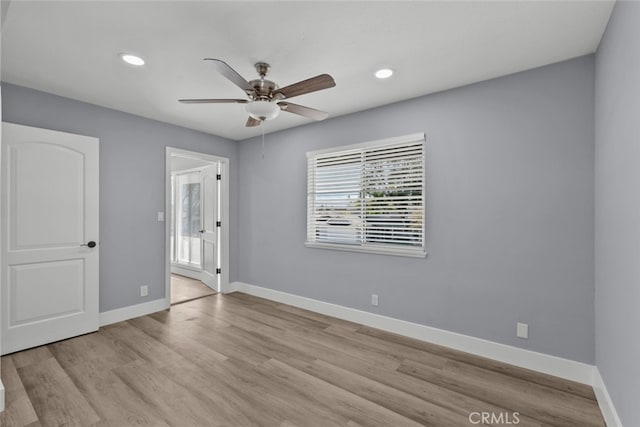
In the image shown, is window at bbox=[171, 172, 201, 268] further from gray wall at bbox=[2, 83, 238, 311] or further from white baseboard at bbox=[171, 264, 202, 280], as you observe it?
gray wall at bbox=[2, 83, 238, 311]

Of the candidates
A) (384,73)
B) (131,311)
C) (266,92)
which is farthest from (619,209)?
(131,311)

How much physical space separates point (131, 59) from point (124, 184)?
70.2 inches

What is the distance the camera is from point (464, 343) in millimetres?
2826

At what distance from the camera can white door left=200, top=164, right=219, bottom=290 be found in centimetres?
497

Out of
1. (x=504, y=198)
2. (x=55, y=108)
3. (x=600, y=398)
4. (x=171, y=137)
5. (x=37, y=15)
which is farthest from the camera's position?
(x=171, y=137)

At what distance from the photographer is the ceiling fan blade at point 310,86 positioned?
203 centimetres

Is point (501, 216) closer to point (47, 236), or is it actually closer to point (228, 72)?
point (228, 72)

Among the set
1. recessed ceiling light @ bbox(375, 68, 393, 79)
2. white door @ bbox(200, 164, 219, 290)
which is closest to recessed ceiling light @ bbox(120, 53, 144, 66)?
recessed ceiling light @ bbox(375, 68, 393, 79)

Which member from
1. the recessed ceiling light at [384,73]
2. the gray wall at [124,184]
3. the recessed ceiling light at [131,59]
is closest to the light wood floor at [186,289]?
the gray wall at [124,184]

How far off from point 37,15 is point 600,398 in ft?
14.9

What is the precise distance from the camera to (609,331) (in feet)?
6.21

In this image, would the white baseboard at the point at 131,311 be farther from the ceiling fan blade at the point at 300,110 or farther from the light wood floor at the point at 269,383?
the ceiling fan blade at the point at 300,110

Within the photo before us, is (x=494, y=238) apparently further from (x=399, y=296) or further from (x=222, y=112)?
(x=222, y=112)

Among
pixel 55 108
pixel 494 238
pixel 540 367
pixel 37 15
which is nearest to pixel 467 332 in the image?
pixel 540 367
